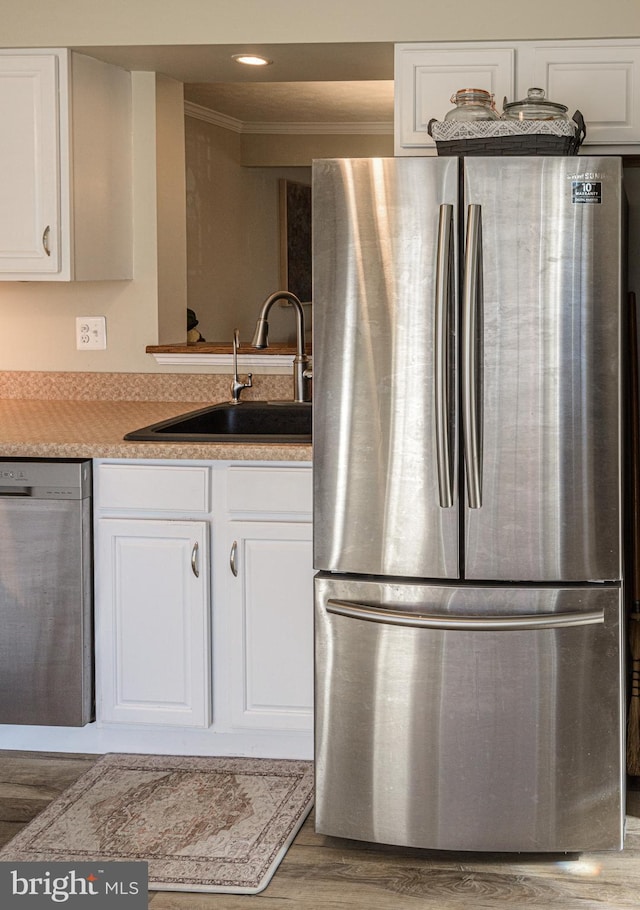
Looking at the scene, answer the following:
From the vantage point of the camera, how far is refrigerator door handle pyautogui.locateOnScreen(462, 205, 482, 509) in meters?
2.34

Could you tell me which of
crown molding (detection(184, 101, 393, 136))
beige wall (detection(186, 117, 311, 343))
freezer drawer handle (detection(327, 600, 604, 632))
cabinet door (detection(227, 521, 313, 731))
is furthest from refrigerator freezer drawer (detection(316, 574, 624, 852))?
crown molding (detection(184, 101, 393, 136))

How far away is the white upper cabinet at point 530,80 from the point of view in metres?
3.08

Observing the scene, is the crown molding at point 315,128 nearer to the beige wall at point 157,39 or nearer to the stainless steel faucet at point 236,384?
the beige wall at point 157,39

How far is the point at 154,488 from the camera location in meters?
2.94

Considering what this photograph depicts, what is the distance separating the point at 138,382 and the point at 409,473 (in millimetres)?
1710

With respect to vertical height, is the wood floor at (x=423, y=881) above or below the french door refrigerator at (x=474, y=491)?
below

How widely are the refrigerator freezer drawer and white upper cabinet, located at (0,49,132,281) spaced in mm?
1559

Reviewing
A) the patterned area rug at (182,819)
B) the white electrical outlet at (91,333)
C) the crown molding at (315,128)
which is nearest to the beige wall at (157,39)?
the white electrical outlet at (91,333)

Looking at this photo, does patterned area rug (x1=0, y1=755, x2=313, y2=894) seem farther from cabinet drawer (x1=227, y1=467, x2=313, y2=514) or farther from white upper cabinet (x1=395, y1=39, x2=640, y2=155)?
white upper cabinet (x1=395, y1=39, x2=640, y2=155)

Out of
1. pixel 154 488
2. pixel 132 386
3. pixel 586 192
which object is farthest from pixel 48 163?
pixel 586 192

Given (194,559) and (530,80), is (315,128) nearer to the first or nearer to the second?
(530,80)

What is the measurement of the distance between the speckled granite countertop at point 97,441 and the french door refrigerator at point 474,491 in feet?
1.50

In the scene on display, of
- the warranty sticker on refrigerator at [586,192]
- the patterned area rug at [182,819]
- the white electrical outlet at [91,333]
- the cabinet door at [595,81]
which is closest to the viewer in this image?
the warranty sticker on refrigerator at [586,192]

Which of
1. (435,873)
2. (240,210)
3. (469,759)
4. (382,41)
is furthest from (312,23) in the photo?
(240,210)
